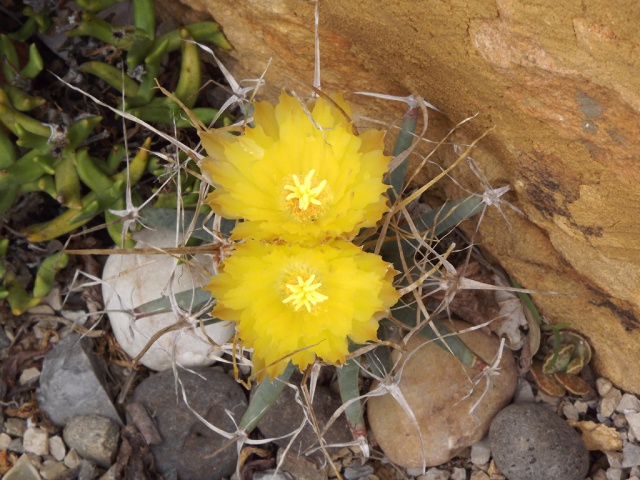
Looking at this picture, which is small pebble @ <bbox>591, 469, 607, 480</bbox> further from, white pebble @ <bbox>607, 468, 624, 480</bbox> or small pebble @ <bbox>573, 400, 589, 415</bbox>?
small pebble @ <bbox>573, 400, 589, 415</bbox>

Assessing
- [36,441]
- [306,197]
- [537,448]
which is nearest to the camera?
[306,197]

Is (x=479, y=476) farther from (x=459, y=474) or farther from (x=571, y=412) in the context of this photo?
(x=571, y=412)

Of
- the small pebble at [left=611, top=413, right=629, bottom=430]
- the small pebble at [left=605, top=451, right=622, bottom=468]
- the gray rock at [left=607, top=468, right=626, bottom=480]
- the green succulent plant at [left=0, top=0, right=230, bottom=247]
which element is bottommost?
the gray rock at [left=607, top=468, right=626, bottom=480]

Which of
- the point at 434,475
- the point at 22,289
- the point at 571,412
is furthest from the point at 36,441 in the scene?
the point at 571,412

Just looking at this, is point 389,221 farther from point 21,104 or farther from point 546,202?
point 21,104

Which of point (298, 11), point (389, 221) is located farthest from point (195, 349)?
point (298, 11)

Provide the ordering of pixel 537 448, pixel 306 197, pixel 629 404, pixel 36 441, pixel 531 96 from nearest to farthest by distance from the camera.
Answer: pixel 306 197 < pixel 531 96 < pixel 537 448 < pixel 629 404 < pixel 36 441

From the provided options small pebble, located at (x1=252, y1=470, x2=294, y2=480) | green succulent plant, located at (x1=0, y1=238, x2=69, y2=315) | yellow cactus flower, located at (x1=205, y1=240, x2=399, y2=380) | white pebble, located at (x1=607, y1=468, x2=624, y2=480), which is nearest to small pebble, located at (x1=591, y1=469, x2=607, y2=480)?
white pebble, located at (x1=607, y1=468, x2=624, y2=480)
